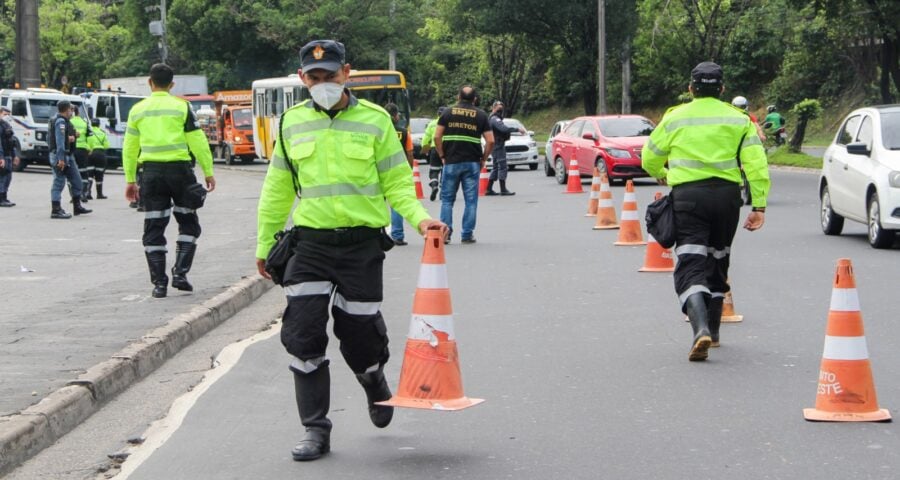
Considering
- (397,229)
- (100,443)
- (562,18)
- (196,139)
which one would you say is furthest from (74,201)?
(562,18)

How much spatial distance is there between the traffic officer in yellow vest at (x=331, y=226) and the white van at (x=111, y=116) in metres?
38.5

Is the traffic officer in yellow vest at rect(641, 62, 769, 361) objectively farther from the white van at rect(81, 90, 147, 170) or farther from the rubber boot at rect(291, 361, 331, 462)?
the white van at rect(81, 90, 147, 170)

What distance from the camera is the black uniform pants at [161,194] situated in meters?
11.3

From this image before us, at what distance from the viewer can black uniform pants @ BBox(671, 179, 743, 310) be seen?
8.54 m

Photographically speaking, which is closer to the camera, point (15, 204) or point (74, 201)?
point (74, 201)

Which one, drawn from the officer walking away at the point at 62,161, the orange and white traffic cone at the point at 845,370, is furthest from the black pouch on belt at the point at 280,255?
the officer walking away at the point at 62,161

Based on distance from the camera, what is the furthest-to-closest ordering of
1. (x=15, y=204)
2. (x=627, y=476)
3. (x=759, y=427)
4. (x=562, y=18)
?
1. (x=562, y=18)
2. (x=15, y=204)
3. (x=759, y=427)
4. (x=627, y=476)

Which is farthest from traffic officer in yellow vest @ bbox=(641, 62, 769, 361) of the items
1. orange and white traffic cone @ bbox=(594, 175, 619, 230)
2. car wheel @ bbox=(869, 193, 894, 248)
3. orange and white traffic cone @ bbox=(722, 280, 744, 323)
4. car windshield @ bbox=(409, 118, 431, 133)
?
car windshield @ bbox=(409, 118, 431, 133)

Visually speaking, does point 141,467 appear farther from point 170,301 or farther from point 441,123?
point 441,123

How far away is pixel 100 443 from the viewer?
677 centimetres

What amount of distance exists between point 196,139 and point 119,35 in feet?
253

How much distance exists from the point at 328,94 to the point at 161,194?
5.72 meters

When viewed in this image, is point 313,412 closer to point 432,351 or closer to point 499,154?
point 432,351

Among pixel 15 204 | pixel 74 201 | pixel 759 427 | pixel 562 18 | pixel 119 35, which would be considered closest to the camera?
pixel 759 427
